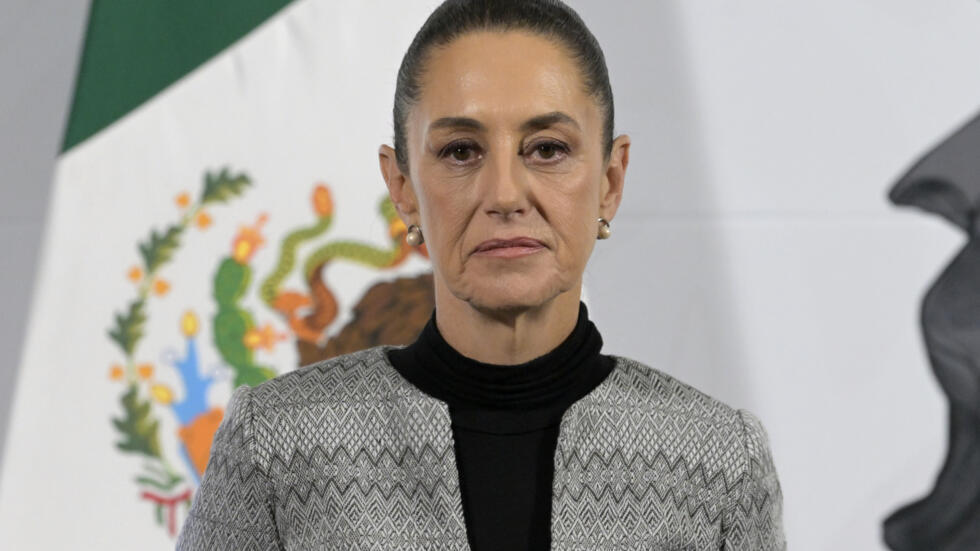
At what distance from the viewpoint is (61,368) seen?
190 cm

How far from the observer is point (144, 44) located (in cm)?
201

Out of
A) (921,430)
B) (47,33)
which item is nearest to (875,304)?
(921,430)

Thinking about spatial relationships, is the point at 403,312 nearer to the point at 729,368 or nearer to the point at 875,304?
the point at 729,368

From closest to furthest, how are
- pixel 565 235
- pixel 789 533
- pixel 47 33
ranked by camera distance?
pixel 565 235 → pixel 789 533 → pixel 47 33

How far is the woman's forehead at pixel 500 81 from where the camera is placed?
0.90 m

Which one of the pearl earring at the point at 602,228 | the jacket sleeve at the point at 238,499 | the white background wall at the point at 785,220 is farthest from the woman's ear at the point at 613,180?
the white background wall at the point at 785,220

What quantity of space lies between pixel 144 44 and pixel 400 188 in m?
1.18

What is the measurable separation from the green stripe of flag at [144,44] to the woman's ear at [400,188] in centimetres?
109

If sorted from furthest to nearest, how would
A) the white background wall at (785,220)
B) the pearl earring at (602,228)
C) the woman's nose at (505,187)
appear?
the white background wall at (785,220), the pearl earring at (602,228), the woman's nose at (505,187)

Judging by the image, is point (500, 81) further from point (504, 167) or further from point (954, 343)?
point (954, 343)

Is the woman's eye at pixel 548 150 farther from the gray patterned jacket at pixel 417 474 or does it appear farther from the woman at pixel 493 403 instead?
the gray patterned jacket at pixel 417 474

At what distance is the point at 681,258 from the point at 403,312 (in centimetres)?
43

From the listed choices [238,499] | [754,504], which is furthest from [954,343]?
[238,499]

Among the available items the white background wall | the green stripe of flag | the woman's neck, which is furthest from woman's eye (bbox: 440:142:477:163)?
the green stripe of flag
